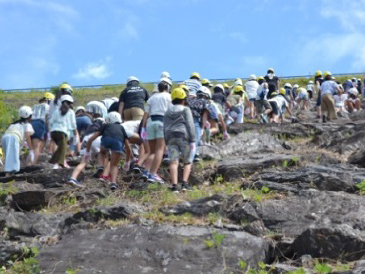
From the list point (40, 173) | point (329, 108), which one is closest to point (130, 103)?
point (40, 173)

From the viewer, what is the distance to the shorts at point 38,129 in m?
14.5

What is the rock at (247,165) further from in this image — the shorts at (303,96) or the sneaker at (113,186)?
the shorts at (303,96)

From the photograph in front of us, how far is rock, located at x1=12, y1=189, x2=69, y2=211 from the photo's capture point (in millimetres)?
10719

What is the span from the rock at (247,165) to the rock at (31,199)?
10.6 feet

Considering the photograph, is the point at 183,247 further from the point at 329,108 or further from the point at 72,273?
the point at 329,108

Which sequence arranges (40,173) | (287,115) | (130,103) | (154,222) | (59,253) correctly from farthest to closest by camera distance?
(287,115) < (130,103) < (40,173) < (154,222) < (59,253)

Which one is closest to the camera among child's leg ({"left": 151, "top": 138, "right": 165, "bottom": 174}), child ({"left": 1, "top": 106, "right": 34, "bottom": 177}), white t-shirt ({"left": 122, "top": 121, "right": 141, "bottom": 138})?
child's leg ({"left": 151, "top": 138, "right": 165, "bottom": 174})

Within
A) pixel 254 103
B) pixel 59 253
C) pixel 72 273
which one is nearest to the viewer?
pixel 72 273

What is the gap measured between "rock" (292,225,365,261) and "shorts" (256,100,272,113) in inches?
508

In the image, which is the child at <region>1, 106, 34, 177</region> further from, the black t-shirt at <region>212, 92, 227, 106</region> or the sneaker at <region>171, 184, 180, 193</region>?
the black t-shirt at <region>212, 92, 227, 106</region>

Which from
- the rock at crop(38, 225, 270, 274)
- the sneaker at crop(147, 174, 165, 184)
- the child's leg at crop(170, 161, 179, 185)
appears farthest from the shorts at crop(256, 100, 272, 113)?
the rock at crop(38, 225, 270, 274)

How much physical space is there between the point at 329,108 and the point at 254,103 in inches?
101

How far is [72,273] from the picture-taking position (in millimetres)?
7492

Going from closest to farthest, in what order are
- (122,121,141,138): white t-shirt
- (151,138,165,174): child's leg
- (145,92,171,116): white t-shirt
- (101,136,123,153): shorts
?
(151,138,165,174): child's leg → (101,136,123,153): shorts → (145,92,171,116): white t-shirt → (122,121,141,138): white t-shirt
